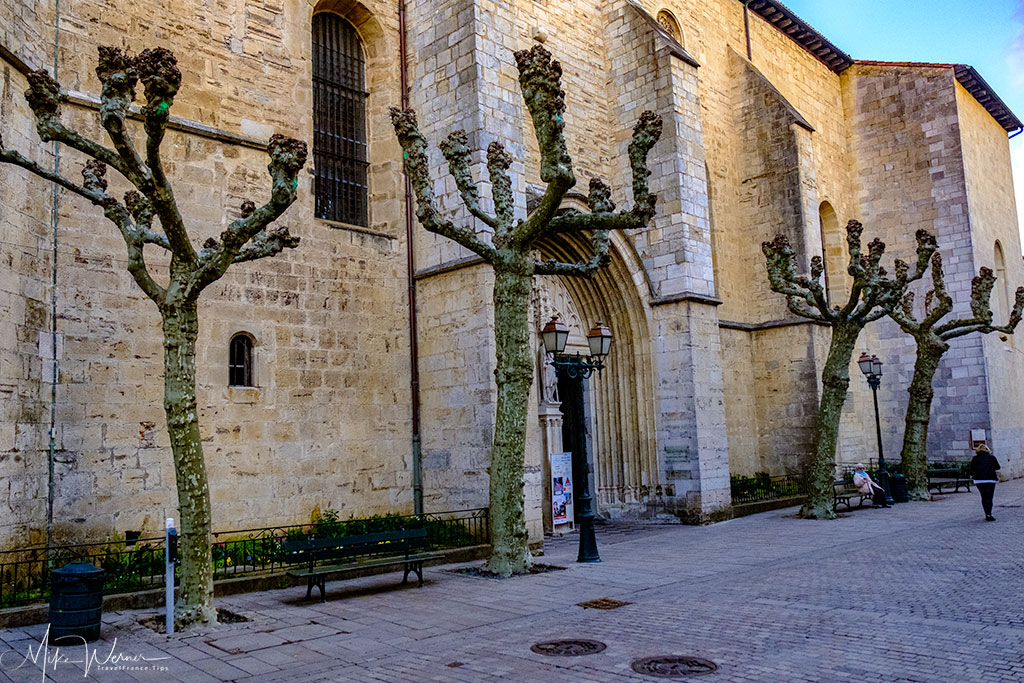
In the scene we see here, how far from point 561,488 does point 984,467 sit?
751cm

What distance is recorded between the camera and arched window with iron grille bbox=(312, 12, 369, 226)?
13.5m

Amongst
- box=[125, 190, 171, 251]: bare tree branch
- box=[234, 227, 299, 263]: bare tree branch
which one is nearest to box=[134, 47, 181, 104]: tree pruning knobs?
box=[125, 190, 171, 251]: bare tree branch

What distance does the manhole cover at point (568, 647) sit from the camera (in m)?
6.23

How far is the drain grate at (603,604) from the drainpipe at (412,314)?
17.7 feet

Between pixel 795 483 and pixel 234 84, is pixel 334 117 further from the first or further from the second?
pixel 795 483

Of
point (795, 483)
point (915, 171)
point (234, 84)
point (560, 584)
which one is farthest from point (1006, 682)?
point (915, 171)

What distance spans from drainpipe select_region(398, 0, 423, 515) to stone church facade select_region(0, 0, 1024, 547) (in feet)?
0.22

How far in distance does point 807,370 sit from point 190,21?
1545cm

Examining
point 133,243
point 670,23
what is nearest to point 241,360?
point 133,243

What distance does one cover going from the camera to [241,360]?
1177cm

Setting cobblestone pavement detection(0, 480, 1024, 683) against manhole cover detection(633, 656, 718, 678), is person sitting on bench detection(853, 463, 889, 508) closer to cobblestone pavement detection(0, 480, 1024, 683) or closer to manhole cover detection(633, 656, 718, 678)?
cobblestone pavement detection(0, 480, 1024, 683)

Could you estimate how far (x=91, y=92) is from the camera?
10.6m

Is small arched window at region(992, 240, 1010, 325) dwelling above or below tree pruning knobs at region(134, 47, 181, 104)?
above
